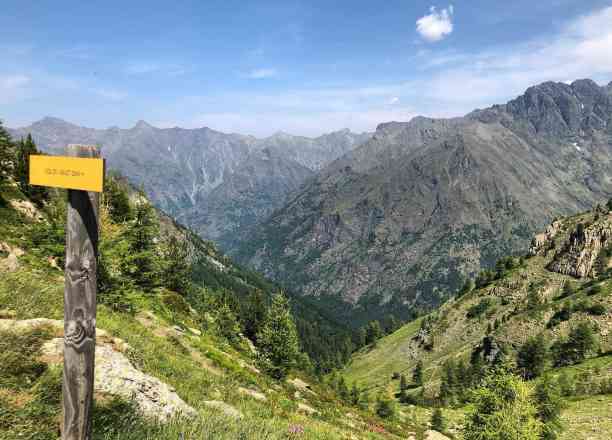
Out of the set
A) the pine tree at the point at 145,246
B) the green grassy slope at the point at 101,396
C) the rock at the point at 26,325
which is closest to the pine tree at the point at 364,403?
the pine tree at the point at 145,246

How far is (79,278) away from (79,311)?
0.47 meters

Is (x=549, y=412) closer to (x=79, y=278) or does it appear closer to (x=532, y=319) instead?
(x=79, y=278)

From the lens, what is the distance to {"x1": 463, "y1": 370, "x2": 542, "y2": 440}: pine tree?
87.7 ft

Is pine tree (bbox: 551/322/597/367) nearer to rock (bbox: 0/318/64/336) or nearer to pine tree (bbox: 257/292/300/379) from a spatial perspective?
pine tree (bbox: 257/292/300/379)

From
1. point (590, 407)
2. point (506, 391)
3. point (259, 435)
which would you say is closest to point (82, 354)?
point (259, 435)

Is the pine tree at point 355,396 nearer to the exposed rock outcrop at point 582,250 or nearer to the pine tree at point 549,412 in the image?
the pine tree at point 549,412

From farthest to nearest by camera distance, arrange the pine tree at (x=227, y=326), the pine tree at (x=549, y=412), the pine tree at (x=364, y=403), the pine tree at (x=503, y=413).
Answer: the pine tree at (x=227, y=326) < the pine tree at (x=364, y=403) < the pine tree at (x=549, y=412) < the pine tree at (x=503, y=413)

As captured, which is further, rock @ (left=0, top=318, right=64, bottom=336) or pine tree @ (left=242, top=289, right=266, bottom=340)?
pine tree @ (left=242, top=289, right=266, bottom=340)

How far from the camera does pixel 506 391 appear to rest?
1188 inches

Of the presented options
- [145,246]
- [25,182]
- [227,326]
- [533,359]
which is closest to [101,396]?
[145,246]

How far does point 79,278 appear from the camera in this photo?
516 centimetres

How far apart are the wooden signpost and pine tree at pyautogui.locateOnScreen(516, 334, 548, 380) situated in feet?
333

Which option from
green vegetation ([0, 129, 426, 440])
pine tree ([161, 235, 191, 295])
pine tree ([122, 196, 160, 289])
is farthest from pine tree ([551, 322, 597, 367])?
pine tree ([122, 196, 160, 289])

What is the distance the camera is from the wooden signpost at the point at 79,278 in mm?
5020
